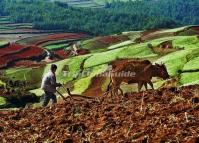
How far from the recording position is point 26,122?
17141mm

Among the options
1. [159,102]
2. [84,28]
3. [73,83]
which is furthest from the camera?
[84,28]

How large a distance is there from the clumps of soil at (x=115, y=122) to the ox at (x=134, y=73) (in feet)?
31.9

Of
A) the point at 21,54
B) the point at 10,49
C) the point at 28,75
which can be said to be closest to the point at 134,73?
the point at 28,75

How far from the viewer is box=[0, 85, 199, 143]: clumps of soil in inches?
504

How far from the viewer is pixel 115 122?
48.3ft

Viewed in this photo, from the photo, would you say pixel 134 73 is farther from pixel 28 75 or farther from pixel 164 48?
pixel 28 75

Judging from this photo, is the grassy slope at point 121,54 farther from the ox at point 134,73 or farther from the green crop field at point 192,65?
the ox at point 134,73

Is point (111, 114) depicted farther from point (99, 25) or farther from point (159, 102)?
point (99, 25)

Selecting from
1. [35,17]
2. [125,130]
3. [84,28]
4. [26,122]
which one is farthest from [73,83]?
[35,17]

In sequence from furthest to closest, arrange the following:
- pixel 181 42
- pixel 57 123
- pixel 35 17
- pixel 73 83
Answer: pixel 35 17, pixel 181 42, pixel 73 83, pixel 57 123

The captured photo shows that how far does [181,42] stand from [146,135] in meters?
48.9

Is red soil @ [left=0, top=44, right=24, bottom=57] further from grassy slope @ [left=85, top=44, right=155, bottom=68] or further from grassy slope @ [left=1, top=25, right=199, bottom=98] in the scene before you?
grassy slope @ [left=85, top=44, right=155, bottom=68]

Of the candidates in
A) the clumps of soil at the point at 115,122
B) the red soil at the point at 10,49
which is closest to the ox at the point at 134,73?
the clumps of soil at the point at 115,122

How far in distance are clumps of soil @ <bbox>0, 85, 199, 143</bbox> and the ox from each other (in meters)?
9.72
